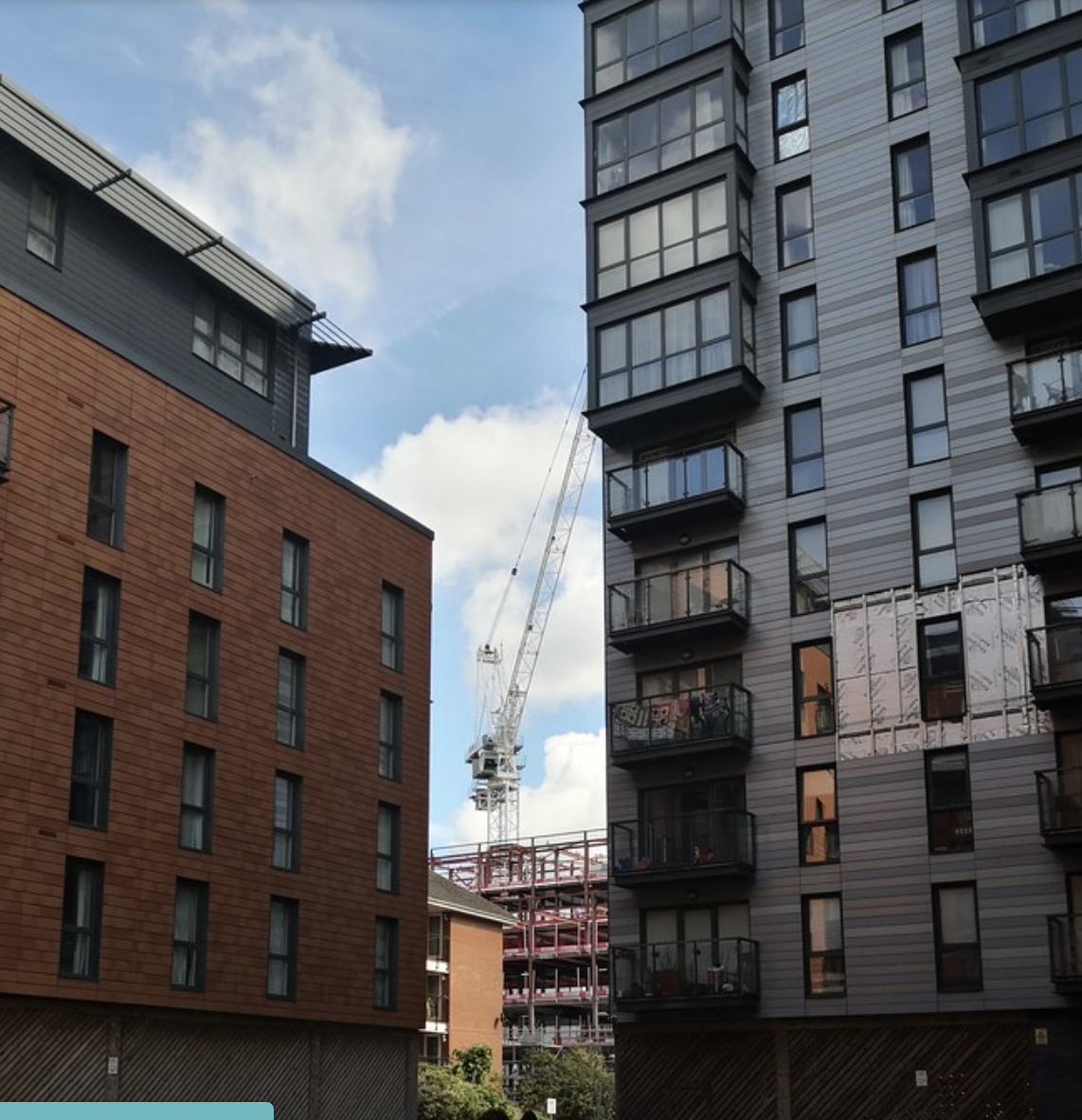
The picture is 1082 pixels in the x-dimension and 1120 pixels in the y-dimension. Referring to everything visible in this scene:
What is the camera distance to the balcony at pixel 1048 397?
2925cm

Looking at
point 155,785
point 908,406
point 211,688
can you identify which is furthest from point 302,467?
Result: point 908,406

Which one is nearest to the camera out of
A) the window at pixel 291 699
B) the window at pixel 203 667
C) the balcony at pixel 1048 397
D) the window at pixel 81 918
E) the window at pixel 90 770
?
the window at pixel 81 918

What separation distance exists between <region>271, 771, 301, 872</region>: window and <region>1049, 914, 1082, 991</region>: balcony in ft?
50.5

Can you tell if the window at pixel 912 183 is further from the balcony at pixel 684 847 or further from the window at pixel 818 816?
the balcony at pixel 684 847

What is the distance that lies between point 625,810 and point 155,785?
11.0 metres

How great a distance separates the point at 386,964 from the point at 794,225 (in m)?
19.9

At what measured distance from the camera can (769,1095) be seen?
31.0m

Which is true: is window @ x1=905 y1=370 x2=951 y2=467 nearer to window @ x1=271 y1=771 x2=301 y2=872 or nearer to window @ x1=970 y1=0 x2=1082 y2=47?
window @ x1=970 y1=0 x2=1082 y2=47

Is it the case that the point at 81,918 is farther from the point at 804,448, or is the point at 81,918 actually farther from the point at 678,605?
the point at 804,448

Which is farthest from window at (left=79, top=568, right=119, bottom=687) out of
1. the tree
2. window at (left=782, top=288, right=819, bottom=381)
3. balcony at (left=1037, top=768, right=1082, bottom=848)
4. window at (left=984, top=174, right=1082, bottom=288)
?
the tree

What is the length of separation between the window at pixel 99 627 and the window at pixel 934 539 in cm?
1617

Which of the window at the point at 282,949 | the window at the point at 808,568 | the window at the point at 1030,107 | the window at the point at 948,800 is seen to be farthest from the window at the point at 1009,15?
the window at the point at 282,949

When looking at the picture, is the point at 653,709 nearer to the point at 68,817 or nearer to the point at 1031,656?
the point at 1031,656

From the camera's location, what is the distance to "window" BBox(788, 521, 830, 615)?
32844 mm
